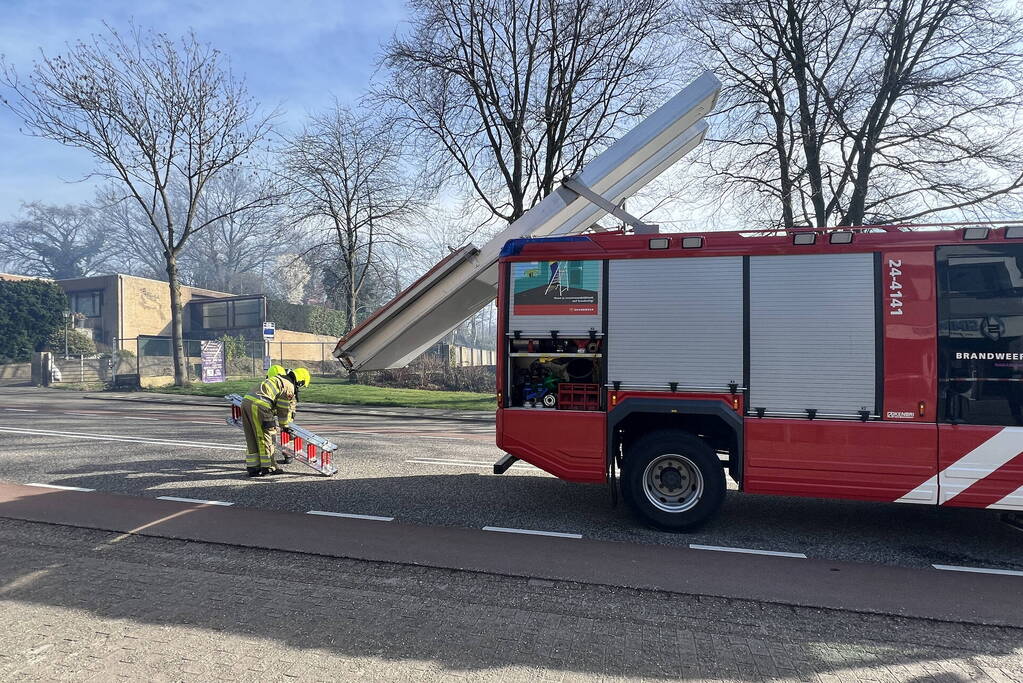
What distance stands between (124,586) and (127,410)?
15.2 meters

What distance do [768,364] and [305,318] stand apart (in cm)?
4373

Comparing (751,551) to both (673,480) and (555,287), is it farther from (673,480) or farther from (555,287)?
(555,287)

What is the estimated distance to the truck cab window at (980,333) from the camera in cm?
497

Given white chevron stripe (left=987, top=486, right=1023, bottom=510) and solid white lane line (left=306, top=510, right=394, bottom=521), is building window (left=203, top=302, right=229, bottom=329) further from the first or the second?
white chevron stripe (left=987, top=486, right=1023, bottom=510)

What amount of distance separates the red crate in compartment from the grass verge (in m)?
13.5

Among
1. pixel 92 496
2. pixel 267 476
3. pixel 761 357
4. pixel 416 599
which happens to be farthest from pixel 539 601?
pixel 92 496

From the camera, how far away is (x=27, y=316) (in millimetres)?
32094

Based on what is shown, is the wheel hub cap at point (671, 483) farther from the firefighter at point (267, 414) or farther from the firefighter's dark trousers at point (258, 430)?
the firefighter's dark trousers at point (258, 430)

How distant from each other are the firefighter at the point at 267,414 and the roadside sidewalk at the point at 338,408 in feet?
28.2

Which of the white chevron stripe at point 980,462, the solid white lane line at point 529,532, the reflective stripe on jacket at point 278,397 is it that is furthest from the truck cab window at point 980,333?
the reflective stripe on jacket at point 278,397

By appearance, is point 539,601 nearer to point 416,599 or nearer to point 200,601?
point 416,599

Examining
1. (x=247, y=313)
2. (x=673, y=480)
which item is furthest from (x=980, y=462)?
(x=247, y=313)

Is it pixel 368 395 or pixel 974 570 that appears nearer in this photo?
pixel 974 570

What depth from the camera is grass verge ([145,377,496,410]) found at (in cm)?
2008
